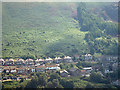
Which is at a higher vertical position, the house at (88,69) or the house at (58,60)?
the house at (58,60)

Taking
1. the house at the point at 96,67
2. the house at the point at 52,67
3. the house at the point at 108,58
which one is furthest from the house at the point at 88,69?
the house at the point at 52,67

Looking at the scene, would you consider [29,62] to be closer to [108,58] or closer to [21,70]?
[21,70]

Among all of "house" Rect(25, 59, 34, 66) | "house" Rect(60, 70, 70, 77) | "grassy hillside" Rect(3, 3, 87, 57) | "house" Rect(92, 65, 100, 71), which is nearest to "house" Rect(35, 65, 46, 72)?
"house" Rect(25, 59, 34, 66)

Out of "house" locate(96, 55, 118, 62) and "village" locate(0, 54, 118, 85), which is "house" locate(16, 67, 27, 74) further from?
"house" locate(96, 55, 118, 62)

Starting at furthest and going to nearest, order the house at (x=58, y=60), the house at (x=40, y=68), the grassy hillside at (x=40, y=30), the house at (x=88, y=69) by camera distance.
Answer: the grassy hillside at (x=40, y=30) → the house at (x=58, y=60) → the house at (x=40, y=68) → the house at (x=88, y=69)

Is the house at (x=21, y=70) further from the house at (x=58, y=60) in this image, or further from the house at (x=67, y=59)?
the house at (x=67, y=59)

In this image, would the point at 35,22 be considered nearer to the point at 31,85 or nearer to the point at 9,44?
the point at 9,44

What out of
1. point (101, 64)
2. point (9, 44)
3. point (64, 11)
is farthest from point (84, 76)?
point (64, 11)
